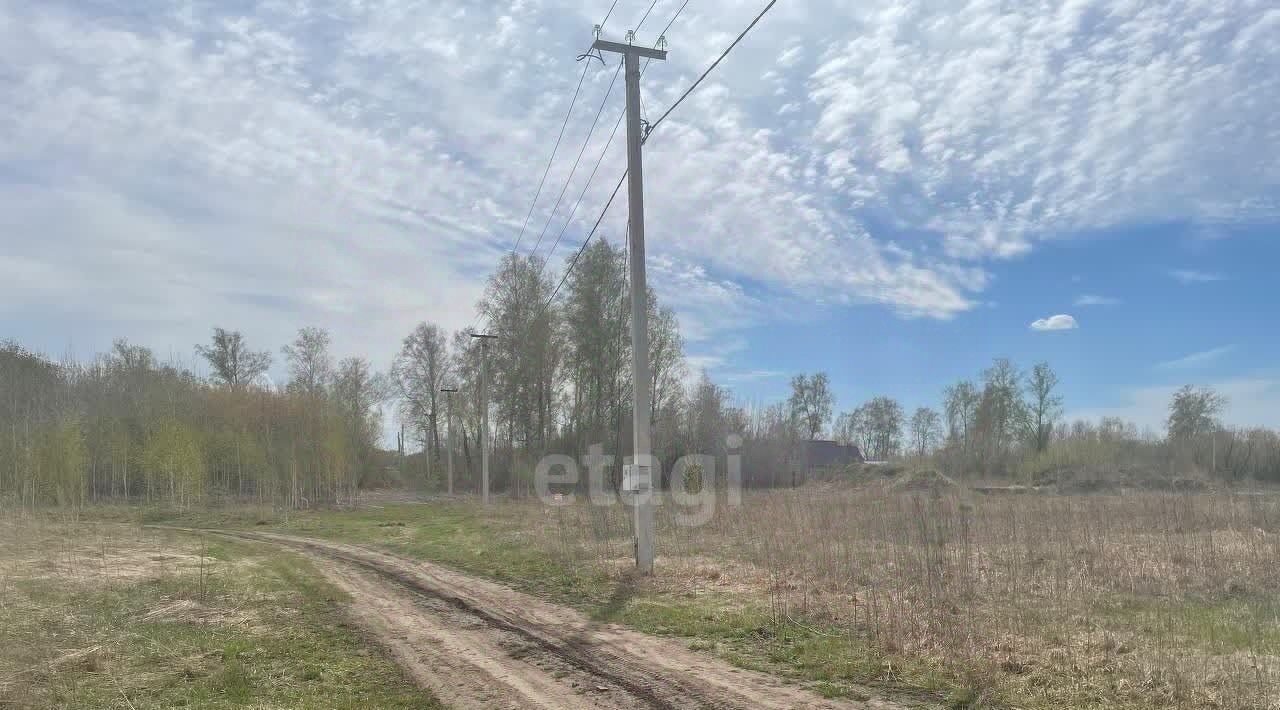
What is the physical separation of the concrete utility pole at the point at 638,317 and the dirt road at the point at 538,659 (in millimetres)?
2384

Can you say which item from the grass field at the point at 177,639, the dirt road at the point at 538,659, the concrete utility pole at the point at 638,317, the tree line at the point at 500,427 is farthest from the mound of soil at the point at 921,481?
the grass field at the point at 177,639

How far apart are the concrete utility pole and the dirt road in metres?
2.38

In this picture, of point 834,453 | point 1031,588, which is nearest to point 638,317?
point 1031,588

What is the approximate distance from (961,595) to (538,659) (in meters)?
5.06

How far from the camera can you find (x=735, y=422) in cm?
4453

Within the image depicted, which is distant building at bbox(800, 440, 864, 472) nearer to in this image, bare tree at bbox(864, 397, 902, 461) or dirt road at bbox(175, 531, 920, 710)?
bare tree at bbox(864, 397, 902, 461)

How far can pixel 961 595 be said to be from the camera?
9039 mm

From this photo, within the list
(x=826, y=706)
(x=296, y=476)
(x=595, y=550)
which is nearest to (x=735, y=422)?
(x=296, y=476)

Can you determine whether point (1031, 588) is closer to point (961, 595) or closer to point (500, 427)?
point (961, 595)

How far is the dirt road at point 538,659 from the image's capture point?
603 centimetres

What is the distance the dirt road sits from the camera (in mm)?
6031

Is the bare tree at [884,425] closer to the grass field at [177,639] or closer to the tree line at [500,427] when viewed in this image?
the tree line at [500,427]

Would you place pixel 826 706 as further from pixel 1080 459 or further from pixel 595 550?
pixel 1080 459

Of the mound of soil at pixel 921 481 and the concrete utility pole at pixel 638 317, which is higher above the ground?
the concrete utility pole at pixel 638 317
